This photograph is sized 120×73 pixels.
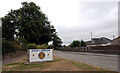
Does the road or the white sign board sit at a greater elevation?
the white sign board

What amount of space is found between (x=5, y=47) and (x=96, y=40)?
5125cm

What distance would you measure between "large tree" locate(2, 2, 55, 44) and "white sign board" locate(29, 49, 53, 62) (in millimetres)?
19982

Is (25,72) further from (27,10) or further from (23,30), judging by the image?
(27,10)

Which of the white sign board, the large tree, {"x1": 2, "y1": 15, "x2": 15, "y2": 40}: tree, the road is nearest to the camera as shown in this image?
the road

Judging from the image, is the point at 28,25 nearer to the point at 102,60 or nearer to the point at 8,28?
the point at 8,28

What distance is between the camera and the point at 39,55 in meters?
12.3

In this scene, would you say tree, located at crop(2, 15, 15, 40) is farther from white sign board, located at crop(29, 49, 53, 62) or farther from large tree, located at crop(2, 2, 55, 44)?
white sign board, located at crop(29, 49, 53, 62)

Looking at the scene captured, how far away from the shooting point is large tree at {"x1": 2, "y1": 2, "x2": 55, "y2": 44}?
3281 centimetres

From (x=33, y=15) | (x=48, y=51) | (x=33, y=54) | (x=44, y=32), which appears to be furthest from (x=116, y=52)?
(x=33, y=15)

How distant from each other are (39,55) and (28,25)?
21.1m

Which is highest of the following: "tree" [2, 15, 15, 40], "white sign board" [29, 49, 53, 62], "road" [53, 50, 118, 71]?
"tree" [2, 15, 15, 40]

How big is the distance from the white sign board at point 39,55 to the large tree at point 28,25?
20.0 m

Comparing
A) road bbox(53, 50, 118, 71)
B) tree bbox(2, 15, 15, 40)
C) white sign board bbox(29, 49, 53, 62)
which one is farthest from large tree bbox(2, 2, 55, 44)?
white sign board bbox(29, 49, 53, 62)

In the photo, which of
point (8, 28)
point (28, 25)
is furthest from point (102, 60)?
point (8, 28)
